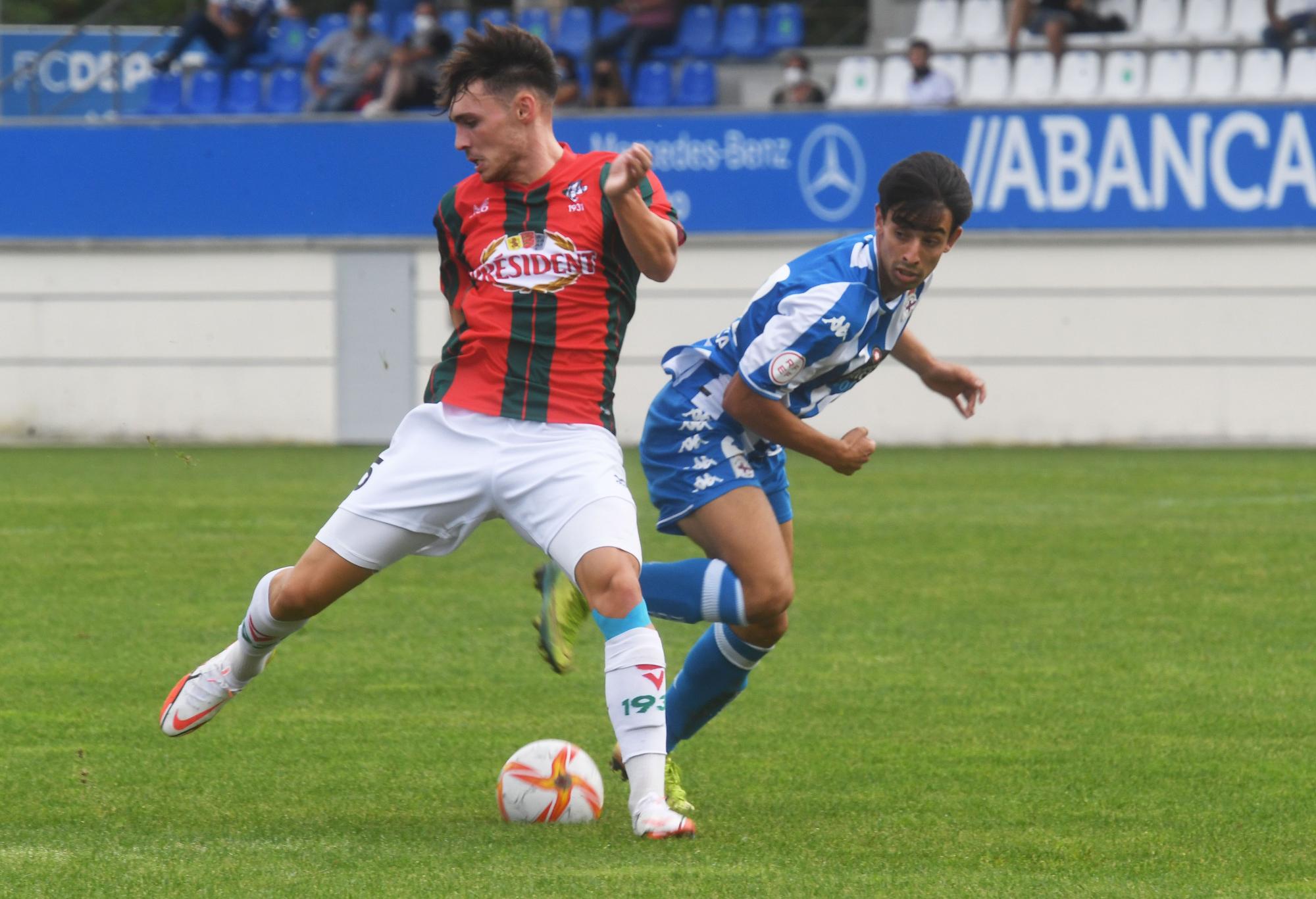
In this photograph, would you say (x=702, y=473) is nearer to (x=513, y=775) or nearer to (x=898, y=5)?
(x=513, y=775)

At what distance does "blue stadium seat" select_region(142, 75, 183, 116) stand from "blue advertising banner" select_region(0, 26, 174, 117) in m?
0.09

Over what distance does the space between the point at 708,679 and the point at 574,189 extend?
58.6 inches

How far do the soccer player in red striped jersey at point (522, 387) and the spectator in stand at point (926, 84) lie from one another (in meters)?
14.5

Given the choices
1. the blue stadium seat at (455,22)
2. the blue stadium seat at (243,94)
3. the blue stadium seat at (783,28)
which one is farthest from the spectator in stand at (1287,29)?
the blue stadium seat at (243,94)

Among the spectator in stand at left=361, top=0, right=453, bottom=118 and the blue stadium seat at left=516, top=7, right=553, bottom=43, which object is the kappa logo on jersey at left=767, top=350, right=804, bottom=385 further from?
the blue stadium seat at left=516, top=7, right=553, bottom=43

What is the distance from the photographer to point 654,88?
66.2 ft

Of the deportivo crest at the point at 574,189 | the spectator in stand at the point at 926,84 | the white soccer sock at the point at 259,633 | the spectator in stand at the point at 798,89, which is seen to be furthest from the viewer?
the spectator in stand at the point at 798,89

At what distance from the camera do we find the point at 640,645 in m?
4.50

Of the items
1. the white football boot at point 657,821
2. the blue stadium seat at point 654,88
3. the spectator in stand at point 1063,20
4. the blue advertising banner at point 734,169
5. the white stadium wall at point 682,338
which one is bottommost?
the white stadium wall at point 682,338

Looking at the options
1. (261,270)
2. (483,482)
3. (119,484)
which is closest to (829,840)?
(483,482)

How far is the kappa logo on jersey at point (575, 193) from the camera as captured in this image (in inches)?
186

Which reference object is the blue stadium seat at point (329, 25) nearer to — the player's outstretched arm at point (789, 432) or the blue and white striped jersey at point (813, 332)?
the blue and white striped jersey at point (813, 332)

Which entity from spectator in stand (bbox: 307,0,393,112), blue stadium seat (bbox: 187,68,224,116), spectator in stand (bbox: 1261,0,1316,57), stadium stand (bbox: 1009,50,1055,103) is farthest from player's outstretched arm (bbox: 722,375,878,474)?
blue stadium seat (bbox: 187,68,224,116)

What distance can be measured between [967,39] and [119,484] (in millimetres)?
10736
